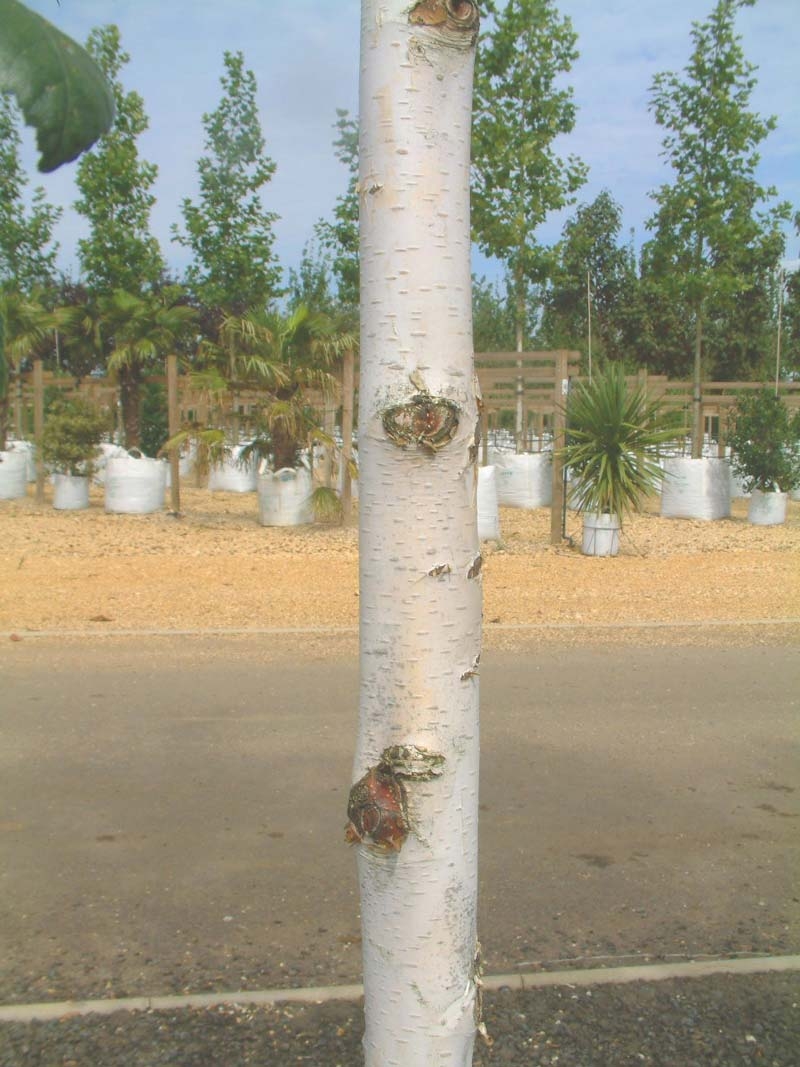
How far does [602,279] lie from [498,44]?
10982 millimetres

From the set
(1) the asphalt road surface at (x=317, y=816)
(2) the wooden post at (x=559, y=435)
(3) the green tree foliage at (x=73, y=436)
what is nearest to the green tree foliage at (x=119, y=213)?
(3) the green tree foliage at (x=73, y=436)

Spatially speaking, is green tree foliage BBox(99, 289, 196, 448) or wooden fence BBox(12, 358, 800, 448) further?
green tree foliage BBox(99, 289, 196, 448)

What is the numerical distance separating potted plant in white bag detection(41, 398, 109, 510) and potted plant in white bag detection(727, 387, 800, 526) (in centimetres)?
911

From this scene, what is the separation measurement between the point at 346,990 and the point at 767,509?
43.4ft

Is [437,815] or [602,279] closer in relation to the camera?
[437,815]

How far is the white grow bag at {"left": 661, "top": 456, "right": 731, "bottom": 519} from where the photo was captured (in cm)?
1552

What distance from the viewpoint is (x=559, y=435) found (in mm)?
12062

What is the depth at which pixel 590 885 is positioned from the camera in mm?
3863

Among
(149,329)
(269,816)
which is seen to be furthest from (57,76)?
(149,329)

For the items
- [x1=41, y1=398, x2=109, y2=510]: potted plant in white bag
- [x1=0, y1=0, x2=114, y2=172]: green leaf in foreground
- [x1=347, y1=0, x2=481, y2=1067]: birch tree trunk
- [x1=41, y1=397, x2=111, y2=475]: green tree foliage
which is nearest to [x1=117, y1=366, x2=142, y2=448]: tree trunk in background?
[x1=41, y1=398, x2=109, y2=510]: potted plant in white bag

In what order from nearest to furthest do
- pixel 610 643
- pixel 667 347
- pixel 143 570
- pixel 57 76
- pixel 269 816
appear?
1. pixel 57 76
2. pixel 269 816
3. pixel 610 643
4. pixel 143 570
5. pixel 667 347

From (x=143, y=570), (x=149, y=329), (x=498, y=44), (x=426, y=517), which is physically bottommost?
(x=143, y=570)

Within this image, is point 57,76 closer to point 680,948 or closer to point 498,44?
point 680,948

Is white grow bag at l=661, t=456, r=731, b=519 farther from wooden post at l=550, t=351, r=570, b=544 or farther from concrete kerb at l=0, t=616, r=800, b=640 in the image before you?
concrete kerb at l=0, t=616, r=800, b=640
